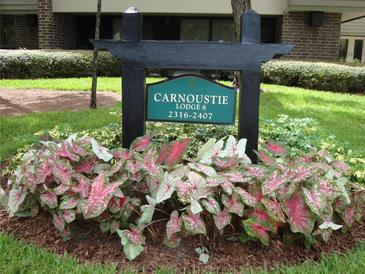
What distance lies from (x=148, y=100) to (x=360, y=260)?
6.32 ft

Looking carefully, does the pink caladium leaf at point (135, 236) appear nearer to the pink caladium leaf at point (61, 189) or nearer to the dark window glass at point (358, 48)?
the pink caladium leaf at point (61, 189)

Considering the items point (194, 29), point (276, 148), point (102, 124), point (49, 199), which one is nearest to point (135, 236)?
point (49, 199)

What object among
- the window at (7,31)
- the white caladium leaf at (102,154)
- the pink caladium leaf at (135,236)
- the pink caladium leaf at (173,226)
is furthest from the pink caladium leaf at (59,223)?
the window at (7,31)

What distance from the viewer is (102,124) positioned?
239 inches

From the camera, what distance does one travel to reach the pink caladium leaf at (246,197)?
110 inches

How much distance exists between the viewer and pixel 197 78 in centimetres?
366

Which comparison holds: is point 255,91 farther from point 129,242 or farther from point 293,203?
point 129,242

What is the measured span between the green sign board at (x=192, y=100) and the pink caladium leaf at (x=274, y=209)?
3.43 feet

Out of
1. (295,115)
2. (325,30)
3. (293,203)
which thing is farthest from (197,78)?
(325,30)

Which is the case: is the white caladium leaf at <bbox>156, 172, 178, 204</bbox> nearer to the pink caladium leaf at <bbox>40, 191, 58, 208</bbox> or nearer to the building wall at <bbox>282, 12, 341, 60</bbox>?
the pink caladium leaf at <bbox>40, 191, 58, 208</bbox>

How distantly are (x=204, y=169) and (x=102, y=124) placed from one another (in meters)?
3.30

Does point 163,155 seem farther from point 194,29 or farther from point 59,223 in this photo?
point 194,29

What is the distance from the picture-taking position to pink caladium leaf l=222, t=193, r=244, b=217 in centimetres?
277

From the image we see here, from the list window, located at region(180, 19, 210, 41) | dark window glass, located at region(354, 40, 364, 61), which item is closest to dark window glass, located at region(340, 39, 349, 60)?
dark window glass, located at region(354, 40, 364, 61)
